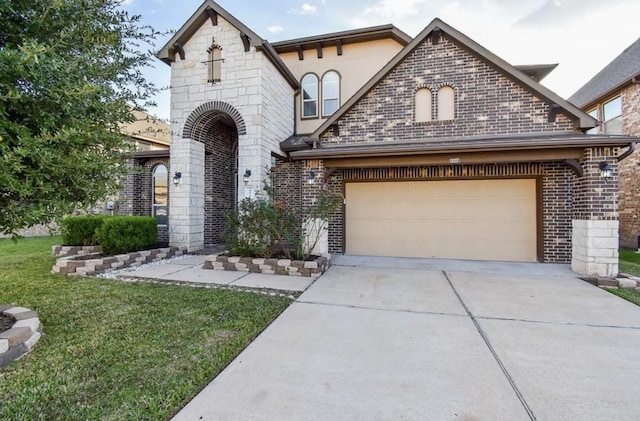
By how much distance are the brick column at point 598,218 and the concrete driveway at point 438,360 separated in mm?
1591

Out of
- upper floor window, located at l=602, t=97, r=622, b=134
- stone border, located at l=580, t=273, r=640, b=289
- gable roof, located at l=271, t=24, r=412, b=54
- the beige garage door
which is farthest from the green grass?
upper floor window, located at l=602, t=97, r=622, b=134

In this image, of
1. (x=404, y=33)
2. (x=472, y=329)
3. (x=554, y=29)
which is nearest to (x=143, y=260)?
(x=472, y=329)

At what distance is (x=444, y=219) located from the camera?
8.39 metres

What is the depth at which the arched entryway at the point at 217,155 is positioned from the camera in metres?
9.17

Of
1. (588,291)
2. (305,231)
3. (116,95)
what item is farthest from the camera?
(305,231)

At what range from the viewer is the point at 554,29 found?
1012 centimetres

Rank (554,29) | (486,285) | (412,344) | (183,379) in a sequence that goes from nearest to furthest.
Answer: (183,379) < (412,344) < (486,285) < (554,29)

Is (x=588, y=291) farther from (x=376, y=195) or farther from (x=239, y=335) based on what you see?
(x=239, y=335)

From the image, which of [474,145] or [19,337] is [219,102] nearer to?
[474,145]

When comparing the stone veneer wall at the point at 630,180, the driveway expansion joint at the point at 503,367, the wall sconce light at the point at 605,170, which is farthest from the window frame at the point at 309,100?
the stone veneer wall at the point at 630,180

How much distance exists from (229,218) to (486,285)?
5.86 meters

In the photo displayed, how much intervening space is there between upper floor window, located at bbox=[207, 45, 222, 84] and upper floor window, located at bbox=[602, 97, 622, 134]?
14.5 metres

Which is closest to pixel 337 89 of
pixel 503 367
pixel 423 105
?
pixel 423 105

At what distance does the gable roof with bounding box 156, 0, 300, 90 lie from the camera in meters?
8.61
